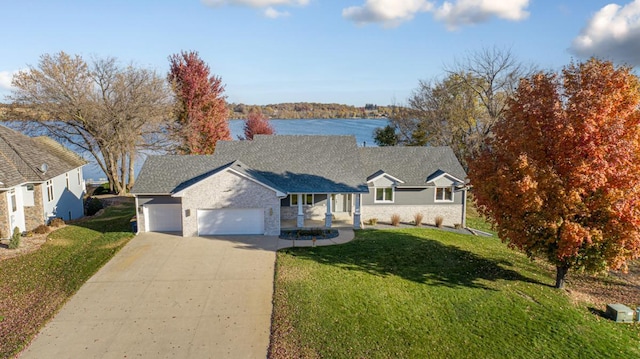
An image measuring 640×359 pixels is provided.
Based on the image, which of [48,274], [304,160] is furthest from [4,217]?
[304,160]

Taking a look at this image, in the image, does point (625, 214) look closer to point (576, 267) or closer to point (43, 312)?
point (576, 267)

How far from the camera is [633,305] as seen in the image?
1636 centimetres

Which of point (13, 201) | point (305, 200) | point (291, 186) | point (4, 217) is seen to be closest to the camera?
point (4, 217)

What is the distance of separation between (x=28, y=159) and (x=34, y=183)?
2303 millimetres

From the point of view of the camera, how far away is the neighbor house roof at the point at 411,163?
28016mm

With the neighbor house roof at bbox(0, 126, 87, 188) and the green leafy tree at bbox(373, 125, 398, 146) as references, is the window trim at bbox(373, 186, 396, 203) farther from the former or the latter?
the green leafy tree at bbox(373, 125, 398, 146)

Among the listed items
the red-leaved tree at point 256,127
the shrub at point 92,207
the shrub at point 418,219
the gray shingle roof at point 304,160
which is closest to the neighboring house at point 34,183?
the shrub at point 92,207

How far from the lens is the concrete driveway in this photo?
12062 mm

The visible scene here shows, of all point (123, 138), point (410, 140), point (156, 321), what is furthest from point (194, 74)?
point (156, 321)

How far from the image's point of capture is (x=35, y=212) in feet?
80.6

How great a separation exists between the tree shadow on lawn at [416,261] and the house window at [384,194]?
213 inches

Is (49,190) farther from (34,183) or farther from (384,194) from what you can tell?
(384,194)

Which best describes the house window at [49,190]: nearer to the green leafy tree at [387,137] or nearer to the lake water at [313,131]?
the green leafy tree at [387,137]

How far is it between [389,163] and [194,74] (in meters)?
27.3
